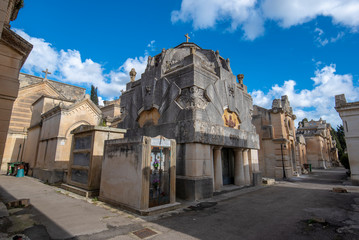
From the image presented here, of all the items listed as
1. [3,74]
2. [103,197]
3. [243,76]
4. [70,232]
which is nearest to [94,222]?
[70,232]

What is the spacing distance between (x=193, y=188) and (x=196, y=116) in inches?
121

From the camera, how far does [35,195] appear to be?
853 cm

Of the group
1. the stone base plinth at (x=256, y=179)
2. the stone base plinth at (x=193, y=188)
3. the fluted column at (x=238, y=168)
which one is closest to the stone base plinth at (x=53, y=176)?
the stone base plinth at (x=193, y=188)

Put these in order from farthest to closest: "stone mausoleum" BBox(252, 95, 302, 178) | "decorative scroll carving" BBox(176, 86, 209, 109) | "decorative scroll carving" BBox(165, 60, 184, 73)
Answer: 1. "stone mausoleum" BBox(252, 95, 302, 178)
2. "decorative scroll carving" BBox(165, 60, 184, 73)
3. "decorative scroll carving" BBox(176, 86, 209, 109)

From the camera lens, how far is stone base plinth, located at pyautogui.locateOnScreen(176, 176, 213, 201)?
7833mm

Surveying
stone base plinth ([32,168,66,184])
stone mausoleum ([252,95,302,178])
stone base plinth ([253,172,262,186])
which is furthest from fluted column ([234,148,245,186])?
stone base plinth ([32,168,66,184])

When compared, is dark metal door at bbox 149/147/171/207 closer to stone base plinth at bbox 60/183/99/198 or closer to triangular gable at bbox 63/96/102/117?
stone base plinth at bbox 60/183/99/198

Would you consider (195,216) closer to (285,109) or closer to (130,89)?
(130,89)

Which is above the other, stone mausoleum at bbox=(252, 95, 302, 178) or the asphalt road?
stone mausoleum at bbox=(252, 95, 302, 178)

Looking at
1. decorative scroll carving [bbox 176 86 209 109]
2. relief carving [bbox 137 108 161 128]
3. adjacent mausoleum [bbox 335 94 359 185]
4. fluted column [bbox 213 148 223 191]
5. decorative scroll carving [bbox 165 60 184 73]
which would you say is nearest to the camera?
decorative scroll carving [bbox 176 86 209 109]

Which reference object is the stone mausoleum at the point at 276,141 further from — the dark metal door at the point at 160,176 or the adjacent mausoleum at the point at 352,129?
the dark metal door at the point at 160,176

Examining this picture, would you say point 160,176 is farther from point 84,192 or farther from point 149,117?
point 149,117

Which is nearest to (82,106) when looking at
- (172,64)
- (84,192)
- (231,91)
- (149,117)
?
(149,117)

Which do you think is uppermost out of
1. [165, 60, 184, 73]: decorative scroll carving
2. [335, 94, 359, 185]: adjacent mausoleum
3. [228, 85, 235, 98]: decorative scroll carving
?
[165, 60, 184, 73]: decorative scroll carving
